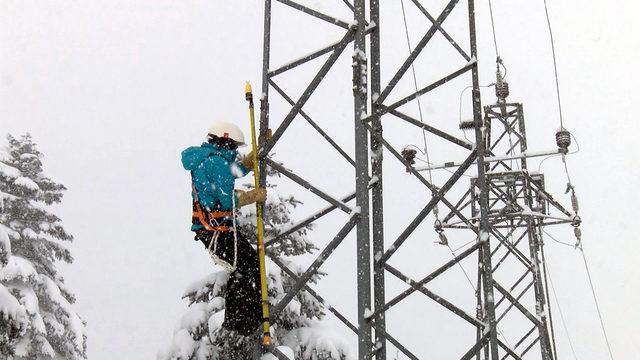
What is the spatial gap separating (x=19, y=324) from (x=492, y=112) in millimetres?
11312

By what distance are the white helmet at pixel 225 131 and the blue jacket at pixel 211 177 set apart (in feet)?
0.67

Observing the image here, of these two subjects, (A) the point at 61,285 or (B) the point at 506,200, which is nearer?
(B) the point at 506,200

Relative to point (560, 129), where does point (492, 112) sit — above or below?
above

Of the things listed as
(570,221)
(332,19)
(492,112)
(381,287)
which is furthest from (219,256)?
(492,112)

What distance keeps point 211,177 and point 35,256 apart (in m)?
13.4

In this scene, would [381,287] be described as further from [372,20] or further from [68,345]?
[68,345]

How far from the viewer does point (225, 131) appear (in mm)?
5723

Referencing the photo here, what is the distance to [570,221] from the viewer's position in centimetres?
1308

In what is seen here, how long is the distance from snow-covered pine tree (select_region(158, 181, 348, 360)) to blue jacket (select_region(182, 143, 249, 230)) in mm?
3967

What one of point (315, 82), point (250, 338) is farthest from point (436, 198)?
point (250, 338)

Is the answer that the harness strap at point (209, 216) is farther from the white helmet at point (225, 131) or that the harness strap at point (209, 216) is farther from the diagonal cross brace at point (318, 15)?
the diagonal cross brace at point (318, 15)

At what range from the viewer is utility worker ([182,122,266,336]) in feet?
17.9

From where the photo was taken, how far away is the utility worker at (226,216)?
547 cm

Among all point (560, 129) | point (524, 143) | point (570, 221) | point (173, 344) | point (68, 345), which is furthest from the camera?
point (68, 345)
